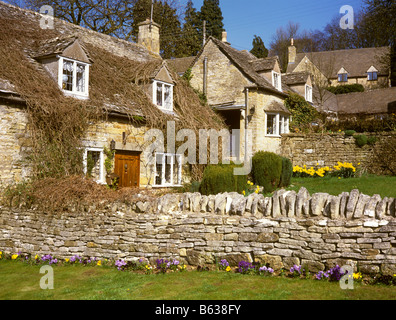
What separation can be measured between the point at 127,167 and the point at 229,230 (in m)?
7.26

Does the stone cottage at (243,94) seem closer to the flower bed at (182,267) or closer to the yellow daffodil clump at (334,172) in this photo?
the yellow daffodil clump at (334,172)

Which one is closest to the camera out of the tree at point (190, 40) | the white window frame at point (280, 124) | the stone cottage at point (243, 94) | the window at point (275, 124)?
the stone cottage at point (243, 94)

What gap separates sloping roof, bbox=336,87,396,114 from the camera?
34.3m

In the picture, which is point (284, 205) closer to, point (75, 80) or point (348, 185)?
point (348, 185)

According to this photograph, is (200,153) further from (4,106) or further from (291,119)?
(291,119)

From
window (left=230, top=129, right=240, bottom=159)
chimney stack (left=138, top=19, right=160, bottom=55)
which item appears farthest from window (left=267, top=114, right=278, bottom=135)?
chimney stack (left=138, top=19, right=160, bottom=55)

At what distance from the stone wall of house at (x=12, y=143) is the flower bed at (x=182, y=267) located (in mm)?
2359

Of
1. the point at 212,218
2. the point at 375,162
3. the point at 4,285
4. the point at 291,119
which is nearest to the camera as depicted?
the point at 4,285

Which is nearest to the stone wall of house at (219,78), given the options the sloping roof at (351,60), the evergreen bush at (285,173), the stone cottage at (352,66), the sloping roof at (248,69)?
the sloping roof at (248,69)

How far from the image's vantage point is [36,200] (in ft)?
30.0

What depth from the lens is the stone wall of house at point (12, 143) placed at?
10484 millimetres

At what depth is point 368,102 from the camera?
118ft
